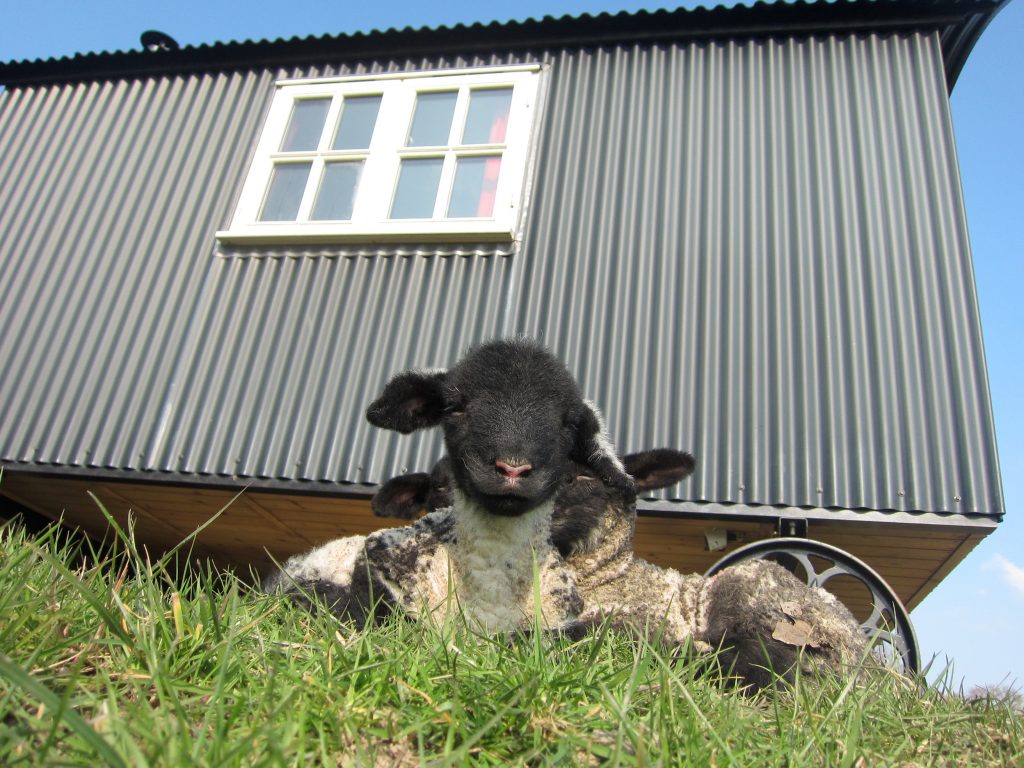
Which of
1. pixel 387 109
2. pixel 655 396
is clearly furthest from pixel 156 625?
pixel 387 109

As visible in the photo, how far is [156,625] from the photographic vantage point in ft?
6.08

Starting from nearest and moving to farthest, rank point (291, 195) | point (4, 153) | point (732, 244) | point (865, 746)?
point (865, 746)
point (732, 244)
point (291, 195)
point (4, 153)

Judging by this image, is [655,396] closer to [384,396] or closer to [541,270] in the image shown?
[541,270]

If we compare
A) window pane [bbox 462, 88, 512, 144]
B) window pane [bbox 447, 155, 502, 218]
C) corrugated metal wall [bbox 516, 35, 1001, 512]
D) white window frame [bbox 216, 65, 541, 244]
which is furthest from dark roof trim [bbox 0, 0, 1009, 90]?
window pane [bbox 447, 155, 502, 218]

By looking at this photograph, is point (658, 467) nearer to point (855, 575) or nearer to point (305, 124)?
point (855, 575)

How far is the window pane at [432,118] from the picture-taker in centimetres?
830

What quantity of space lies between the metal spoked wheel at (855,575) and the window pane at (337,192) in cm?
541

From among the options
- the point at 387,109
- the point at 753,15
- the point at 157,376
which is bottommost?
the point at 157,376

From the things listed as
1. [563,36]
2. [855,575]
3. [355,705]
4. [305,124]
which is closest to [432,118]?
[305,124]

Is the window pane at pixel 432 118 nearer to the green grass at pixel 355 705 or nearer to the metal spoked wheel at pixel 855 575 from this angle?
the metal spoked wheel at pixel 855 575

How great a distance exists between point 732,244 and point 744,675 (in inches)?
189

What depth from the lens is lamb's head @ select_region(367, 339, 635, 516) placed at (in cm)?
270

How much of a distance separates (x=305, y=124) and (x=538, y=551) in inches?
293

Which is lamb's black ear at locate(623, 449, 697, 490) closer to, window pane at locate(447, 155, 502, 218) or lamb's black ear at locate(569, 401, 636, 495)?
lamb's black ear at locate(569, 401, 636, 495)
